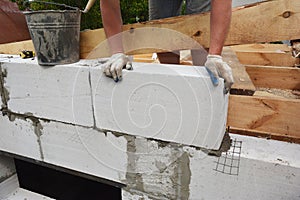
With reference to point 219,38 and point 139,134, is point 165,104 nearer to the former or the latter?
point 139,134

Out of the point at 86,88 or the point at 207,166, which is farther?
the point at 86,88

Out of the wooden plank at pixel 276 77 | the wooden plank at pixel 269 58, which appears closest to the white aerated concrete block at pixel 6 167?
the wooden plank at pixel 276 77

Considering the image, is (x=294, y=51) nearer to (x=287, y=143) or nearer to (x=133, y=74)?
(x=287, y=143)

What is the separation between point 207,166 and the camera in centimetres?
155

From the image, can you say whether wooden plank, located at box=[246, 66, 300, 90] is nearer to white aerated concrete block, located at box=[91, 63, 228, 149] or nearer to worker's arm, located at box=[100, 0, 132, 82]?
white aerated concrete block, located at box=[91, 63, 228, 149]

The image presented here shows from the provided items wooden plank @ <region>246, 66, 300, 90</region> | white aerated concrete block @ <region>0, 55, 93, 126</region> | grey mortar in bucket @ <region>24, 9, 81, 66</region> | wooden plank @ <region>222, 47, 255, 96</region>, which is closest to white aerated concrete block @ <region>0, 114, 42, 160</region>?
white aerated concrete block @ <region>0, 55, 93, 126</region>

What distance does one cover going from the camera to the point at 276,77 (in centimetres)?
237

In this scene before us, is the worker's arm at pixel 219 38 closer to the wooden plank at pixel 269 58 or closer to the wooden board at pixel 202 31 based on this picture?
the wooden board at pixel 202 31

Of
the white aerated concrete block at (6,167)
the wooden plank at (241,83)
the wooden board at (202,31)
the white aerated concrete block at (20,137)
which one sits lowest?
the white aerated concrete block at (6,167)

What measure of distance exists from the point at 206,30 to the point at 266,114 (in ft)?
2.13

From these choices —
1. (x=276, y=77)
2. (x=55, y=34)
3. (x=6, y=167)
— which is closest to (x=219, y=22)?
(x=55, y=34)

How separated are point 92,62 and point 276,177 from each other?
1.33 m

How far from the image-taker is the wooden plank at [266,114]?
154cm

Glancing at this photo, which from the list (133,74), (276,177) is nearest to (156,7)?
(133,74)
